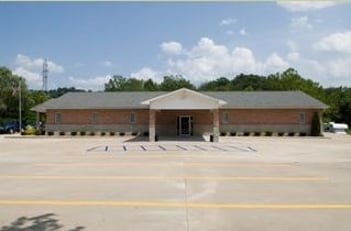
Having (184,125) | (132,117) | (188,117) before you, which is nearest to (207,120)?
(188,117)

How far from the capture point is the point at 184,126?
40.5m

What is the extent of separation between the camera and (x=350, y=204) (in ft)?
29.7

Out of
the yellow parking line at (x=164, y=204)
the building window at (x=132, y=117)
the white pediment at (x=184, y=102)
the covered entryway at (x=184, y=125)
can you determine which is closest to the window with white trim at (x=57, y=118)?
the building window at (x=132, y=117)

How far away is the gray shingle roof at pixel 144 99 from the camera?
40281 millimetres

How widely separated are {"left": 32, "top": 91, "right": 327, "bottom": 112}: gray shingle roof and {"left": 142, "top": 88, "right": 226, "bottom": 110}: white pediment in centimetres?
771

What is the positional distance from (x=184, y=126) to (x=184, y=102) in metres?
Result: 8.08

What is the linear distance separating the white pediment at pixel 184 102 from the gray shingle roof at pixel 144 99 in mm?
7708

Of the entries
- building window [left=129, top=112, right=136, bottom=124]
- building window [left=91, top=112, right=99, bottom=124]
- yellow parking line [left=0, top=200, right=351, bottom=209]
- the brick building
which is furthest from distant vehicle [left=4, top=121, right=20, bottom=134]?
yellow parking line [left=0, top=200, right=351, bottom=209]

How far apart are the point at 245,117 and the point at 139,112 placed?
10.2m

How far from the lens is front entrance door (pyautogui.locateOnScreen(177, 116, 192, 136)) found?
40.4 m

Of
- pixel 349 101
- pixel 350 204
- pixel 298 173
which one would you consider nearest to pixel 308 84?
pixel 349 101

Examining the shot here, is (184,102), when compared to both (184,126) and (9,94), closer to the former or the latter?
(184,126)

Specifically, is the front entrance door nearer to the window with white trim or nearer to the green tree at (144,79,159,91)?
the window with white trim

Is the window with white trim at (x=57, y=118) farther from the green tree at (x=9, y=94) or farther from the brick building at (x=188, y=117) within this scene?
the green tree at (x=9, y=94)
